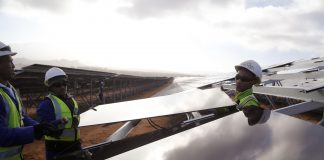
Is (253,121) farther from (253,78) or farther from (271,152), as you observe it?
(253,78)

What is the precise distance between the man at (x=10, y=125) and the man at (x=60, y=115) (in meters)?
0.40

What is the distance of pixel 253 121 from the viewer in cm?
163

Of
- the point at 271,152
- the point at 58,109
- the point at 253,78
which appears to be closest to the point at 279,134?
the point at 271,152

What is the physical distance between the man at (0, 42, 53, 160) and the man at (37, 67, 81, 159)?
40 centimetres

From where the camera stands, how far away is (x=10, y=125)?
108 inches

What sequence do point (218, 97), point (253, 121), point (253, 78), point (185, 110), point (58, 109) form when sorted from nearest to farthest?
1. point (253, 121)
2. point (185, 110)
3. point (218, 97)
4. point (253, 78)
5. point (58, 109)

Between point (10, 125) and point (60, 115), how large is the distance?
1055mm

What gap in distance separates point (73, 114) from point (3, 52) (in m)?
1.39

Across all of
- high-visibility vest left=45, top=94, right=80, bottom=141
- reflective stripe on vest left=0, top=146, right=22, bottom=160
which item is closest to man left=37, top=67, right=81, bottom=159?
high-visibility vest left=45, top=94, right=80, bottom=141

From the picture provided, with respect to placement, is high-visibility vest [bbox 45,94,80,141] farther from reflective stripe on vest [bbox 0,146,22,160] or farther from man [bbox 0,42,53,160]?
reflective stripe on vest [bbox 0,146,22,160]

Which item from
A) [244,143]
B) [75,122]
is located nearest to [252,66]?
[244,143]

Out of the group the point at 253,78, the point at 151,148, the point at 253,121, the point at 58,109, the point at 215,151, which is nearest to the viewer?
the point at 215,151

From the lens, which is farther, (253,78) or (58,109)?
(58,109)

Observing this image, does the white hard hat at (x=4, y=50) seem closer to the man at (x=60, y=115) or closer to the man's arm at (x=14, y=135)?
the man's arm at (x=14, y=135)
